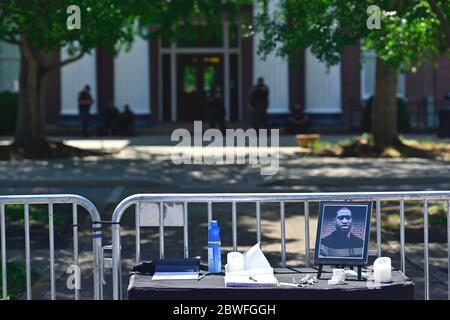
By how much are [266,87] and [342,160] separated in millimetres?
8735

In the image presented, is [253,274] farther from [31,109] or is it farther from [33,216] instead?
[31,109]

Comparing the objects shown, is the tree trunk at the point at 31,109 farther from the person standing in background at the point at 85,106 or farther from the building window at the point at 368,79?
the building window at the point at 368,79

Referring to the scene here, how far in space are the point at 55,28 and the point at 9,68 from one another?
49.5ft

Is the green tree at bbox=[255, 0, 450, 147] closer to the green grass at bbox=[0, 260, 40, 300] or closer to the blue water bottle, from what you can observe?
the green grass at bbox=[0, 260, 40, 300]

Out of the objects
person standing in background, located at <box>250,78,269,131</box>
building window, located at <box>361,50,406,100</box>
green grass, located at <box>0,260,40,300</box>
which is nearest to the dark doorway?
person standing in background, located at <box>250,78,269,131</box>

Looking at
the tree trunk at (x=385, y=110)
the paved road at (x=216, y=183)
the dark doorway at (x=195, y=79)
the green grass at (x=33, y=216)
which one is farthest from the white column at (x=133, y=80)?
the green grass at (x=33, y=216)

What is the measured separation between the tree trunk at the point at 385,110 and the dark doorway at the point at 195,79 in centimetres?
1200

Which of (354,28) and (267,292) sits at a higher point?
(354,28)

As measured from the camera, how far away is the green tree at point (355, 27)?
14.9 meters

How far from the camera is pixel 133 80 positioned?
32.6 metres

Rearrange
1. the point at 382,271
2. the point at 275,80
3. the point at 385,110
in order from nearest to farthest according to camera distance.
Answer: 1. the point at 382,271
2. the point at 385,110
3. the point at 275,80

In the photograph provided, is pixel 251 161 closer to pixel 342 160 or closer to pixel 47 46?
pixel 342 160

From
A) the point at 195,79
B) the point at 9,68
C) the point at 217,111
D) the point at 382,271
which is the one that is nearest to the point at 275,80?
the point at 217,111
